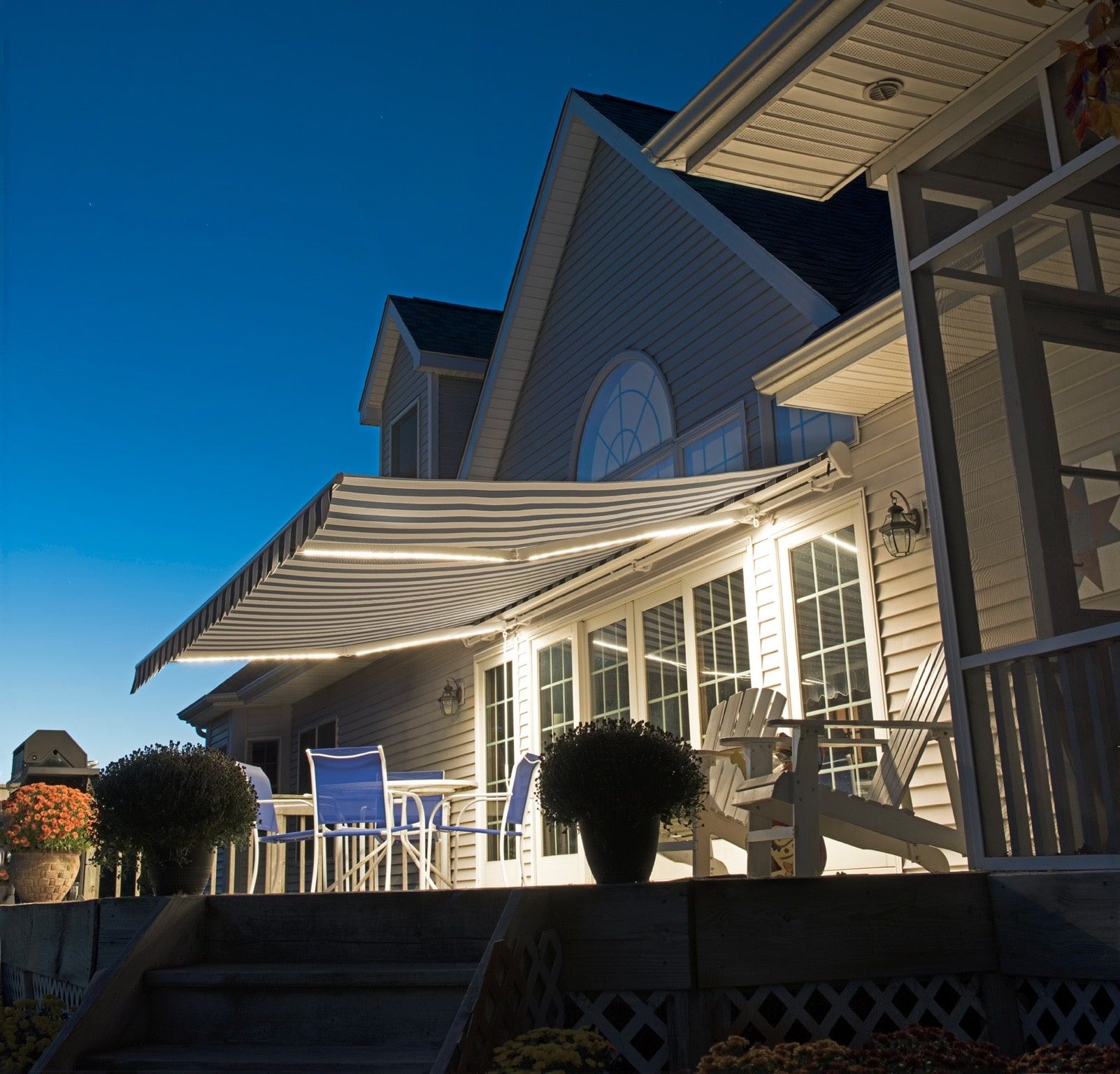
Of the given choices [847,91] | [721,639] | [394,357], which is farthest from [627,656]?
[394,357]

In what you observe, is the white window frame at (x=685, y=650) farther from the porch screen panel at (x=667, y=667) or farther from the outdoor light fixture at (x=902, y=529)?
the outdoor light fixture at (x=902, y=529)

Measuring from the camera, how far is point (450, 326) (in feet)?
45.3

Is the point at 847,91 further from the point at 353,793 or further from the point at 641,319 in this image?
the point at 641,319

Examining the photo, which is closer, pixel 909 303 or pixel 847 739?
pixel 909 303

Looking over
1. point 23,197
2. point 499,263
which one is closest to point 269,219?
point 23,197

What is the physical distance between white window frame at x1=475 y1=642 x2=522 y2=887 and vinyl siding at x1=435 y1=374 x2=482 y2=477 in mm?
2447

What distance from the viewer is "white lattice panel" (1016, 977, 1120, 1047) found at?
3.22 metres

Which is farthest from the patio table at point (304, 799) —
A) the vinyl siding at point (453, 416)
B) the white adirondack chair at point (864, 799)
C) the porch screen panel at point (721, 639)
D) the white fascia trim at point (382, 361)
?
the white fascia trim at point (382, 361)

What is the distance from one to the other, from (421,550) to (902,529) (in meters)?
2.59

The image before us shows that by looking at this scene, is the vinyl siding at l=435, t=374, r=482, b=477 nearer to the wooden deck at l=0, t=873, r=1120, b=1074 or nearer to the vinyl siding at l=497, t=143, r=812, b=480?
the vinyl siding at l=497, t=143, r=812, b=480

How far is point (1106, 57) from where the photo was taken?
6.68 ft

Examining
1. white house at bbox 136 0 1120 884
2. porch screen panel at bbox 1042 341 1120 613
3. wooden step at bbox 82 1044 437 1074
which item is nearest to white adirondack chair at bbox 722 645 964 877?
white house at bbox 136 0 1120 884

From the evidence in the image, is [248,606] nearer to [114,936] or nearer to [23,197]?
[114,936]

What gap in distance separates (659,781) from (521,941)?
39.4 inches
